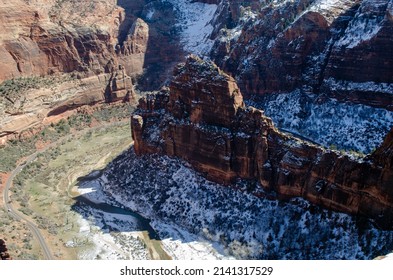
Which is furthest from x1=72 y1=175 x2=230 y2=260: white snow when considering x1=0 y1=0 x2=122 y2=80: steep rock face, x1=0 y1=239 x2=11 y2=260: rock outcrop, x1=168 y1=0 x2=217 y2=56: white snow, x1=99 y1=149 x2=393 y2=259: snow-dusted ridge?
x1=168 y1=0 x2=217 y2=56: white snow

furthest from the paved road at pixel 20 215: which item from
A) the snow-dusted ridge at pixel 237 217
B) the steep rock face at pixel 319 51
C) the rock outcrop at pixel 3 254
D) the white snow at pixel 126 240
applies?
the steep rock face at pixel 319 51

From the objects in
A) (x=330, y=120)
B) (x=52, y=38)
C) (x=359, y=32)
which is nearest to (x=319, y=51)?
(x=359, y=32)

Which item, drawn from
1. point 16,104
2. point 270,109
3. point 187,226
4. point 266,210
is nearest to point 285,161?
point 266,210

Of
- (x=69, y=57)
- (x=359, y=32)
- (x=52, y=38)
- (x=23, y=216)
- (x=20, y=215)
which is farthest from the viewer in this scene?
(x=69, y=57)

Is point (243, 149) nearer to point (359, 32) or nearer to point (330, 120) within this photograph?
point (330, 120)

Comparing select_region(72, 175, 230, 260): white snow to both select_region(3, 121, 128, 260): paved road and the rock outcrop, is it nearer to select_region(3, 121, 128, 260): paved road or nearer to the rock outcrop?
select_region(3, 121, 128, 260): paved road

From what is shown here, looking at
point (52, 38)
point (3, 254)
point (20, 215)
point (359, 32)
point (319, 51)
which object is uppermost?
point (359, 32)

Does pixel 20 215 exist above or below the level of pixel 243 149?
below

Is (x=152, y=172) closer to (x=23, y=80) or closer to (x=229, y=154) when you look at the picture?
(x=229, y=154)
